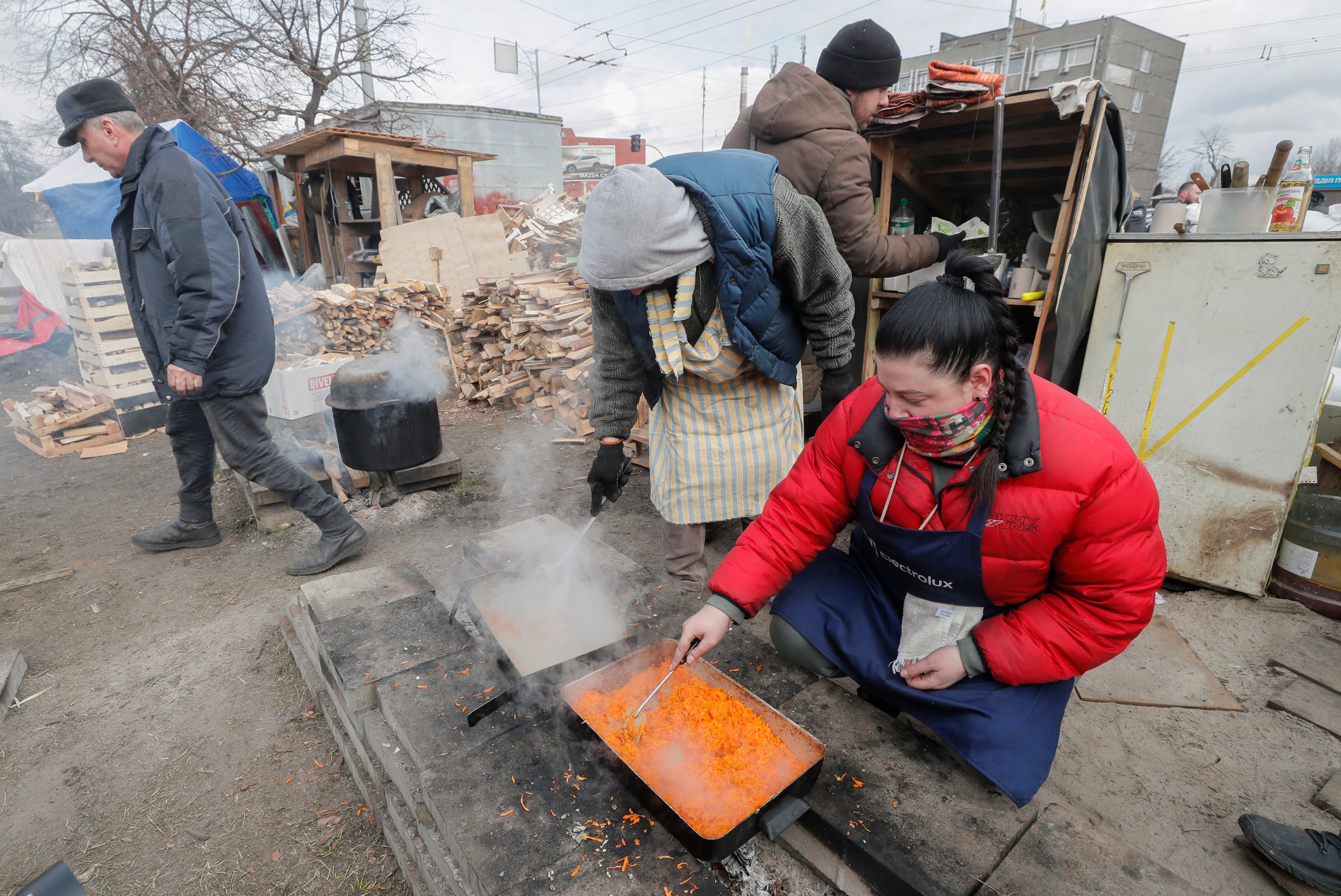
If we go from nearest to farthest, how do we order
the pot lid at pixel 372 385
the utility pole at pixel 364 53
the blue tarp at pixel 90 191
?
1. the pot lid at pixel 372 385
2. the blue tarp at pixel 90 191
3. the utility pole at pixel 364 53

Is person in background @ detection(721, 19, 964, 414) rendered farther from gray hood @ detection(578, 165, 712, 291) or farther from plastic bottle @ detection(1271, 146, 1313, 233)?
plastic bottle @ detection(1271, 146, 1313, 233)

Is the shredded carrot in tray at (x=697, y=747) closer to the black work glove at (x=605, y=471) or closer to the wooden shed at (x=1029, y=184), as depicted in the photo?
the black work glove at (x=605, y=471)

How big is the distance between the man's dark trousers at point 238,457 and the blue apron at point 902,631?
3093mm

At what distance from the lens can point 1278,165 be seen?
3363mm

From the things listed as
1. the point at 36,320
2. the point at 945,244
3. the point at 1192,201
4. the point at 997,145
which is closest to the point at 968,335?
the point at 945,244

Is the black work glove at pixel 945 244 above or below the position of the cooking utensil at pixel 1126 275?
above

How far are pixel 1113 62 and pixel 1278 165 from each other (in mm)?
46872

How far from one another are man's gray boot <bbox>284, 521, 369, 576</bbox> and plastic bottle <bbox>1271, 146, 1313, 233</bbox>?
551 cm

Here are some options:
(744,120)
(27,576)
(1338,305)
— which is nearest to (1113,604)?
(1338,305)

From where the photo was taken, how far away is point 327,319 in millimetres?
8344

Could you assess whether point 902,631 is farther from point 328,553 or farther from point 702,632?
point 328,553

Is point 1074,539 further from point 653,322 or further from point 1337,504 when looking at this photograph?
point 1337,504

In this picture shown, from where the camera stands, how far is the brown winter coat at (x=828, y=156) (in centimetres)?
295

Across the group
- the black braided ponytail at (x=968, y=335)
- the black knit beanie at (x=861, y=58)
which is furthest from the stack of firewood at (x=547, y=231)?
the black braided ponytail at (x=968, y=335)
